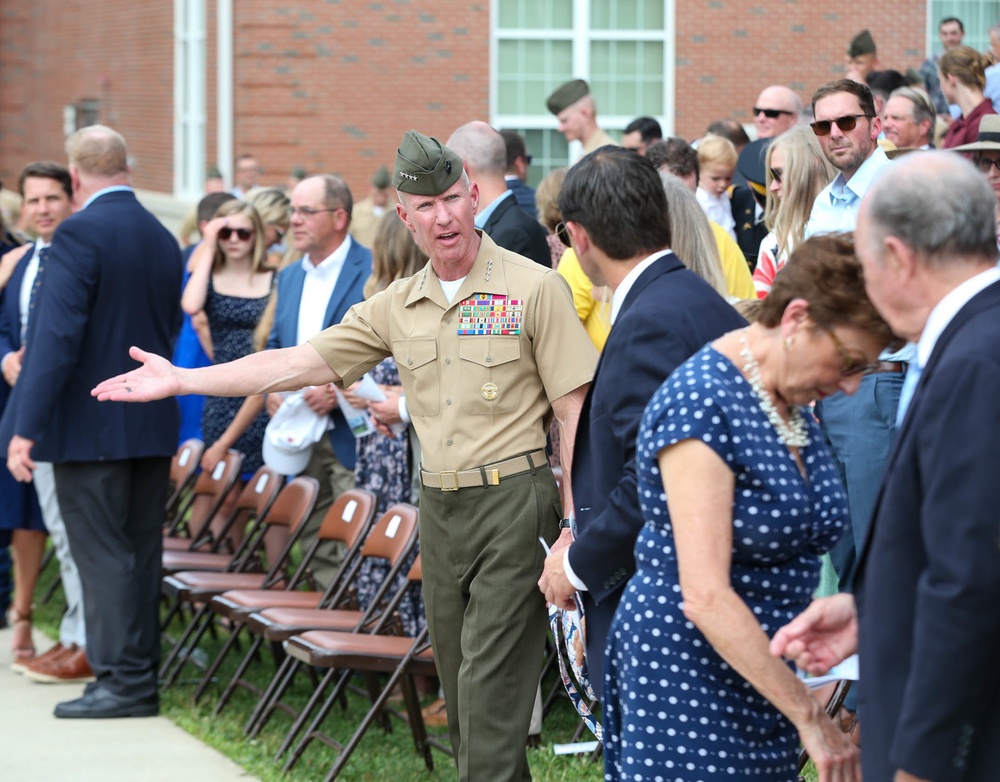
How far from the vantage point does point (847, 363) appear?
8.45 feet

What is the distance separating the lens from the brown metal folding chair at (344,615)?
5.59m

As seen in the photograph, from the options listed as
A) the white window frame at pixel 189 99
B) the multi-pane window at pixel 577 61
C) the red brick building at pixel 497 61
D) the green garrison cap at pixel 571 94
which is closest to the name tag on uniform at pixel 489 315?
the green garrison cap at pixel 571 94

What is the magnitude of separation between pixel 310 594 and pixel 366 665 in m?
1.30

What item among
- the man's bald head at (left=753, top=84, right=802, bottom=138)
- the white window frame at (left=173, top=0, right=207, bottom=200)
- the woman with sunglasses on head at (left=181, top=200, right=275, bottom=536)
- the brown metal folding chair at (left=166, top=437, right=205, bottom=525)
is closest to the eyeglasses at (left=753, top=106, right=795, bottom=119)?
the man's bald head at (left=753, top=84, right=802, bottom=138)

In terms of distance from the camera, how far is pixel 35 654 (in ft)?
24.2

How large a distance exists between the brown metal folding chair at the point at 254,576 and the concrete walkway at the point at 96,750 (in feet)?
1.81

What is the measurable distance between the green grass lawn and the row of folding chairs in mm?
62

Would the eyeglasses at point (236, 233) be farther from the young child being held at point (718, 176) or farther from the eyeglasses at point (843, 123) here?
the eyeglasses at point (843, 123)

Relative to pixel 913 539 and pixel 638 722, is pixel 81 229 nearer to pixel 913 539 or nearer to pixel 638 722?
pixel 638 722

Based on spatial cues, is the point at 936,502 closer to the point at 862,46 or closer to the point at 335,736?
the point at 335,736

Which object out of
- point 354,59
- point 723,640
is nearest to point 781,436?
point 723,640

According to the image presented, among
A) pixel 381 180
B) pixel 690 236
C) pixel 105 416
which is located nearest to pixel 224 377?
pixel 690 236

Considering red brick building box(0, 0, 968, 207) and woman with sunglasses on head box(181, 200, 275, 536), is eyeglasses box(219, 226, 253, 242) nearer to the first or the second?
woman with sunglasses on head box(181, 200, 275, 536)

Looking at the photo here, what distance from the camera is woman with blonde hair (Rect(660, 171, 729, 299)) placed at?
482cm
